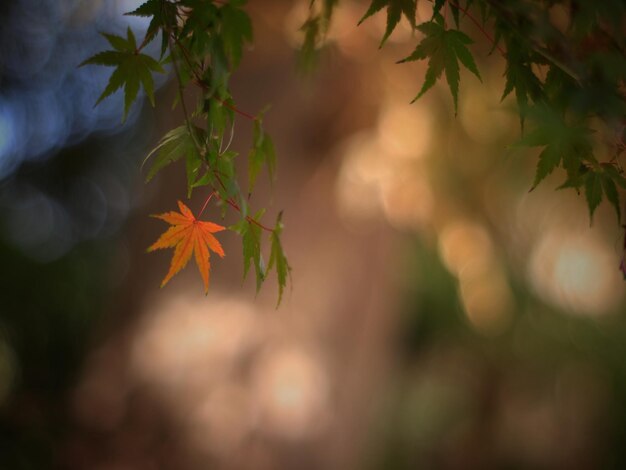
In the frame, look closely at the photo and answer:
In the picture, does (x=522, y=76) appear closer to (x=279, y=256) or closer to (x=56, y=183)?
(x=279, y=256)

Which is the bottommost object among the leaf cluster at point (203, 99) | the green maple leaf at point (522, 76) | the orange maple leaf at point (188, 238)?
the orange maple leaf at point (188, 238)

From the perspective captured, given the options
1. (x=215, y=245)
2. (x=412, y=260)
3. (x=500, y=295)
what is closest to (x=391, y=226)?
(x=500, y=295)

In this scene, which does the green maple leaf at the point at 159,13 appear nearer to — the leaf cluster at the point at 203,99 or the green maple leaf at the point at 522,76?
the leaf cluster at the point at 203,99

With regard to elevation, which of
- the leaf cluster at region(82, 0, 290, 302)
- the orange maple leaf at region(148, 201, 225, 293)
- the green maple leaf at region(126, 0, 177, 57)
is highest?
the green maple leaf at region(126, 0, 177, 57)

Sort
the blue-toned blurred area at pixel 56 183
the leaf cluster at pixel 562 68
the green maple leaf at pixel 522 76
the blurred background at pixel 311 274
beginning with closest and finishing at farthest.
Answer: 1. the leaf cluster at pixel 562 68
2. the green maple leaf at pixel 522 76
3. the blurred background at pixel 311 274
4. the blue-toned blurred area at pixel 56 183

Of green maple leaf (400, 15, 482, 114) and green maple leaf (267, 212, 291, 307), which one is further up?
green maple leaf (400, 15, 482, 114)

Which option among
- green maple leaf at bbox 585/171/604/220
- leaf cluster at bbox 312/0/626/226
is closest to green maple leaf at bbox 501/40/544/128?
leaf cluster at bbox 312/0/626/226

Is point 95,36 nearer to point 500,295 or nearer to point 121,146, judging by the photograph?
point 121,146

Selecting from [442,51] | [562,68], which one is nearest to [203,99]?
[442,51]

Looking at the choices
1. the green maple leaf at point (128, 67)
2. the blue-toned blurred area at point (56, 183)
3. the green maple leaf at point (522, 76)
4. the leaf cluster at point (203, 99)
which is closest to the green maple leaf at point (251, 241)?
the leaf cluster at point (203, 99)

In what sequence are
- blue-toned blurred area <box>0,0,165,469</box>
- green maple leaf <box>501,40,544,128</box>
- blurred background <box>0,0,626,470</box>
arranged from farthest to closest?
blue-toned blurred area <box>0,0,165,469</box>
blurred background <box>0,0,626,470</box>
green maple leaf <box>501,40,544,128</box>

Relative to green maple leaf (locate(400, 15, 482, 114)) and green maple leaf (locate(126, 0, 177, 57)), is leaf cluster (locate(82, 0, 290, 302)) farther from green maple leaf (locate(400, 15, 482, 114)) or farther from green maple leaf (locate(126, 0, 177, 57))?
green maple leaf (locate(400, 15, 482, 114))
